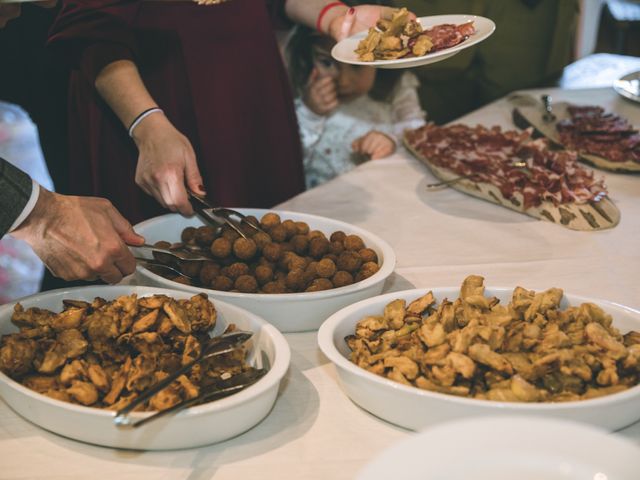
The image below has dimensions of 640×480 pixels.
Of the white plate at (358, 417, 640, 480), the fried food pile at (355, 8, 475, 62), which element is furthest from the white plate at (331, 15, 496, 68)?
the white plate at (358, 417, 640, 480)

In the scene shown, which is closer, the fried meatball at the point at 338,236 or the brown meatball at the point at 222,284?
the brown meatball at the point at 222,284

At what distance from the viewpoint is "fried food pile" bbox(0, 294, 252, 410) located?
88cm

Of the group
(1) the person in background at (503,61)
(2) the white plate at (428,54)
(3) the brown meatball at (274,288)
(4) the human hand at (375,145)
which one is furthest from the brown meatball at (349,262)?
(1) the person in background at (503,61)

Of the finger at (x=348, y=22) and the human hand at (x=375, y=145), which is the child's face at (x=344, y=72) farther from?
the finger at (x=348, y=22)

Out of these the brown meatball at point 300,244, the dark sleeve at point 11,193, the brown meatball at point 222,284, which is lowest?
the brown meatball at point 222,284

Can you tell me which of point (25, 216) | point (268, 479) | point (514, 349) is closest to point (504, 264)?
point (514, 349)

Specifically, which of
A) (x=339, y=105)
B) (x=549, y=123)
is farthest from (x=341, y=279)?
(x=339, y=105)

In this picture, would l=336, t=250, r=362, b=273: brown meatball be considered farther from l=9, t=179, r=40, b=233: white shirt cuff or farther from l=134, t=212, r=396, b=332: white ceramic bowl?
l=9, t=179, r=40, b=233: white shirt cuff

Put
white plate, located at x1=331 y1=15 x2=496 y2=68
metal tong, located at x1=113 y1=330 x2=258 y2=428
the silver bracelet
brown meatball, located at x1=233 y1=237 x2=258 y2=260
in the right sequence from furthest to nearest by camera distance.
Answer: the silver bracelet → white plate, located at x1=331 y1=15 x2=496 y2=68 → brown meatball, located at x1=233 y1=237 x2=258 y2=260 → metal tong, located at x1=113 y1=330 x2=258 y2=428

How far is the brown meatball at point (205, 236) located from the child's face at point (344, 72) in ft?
3.56

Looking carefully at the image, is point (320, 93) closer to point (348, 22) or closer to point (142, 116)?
point (348, 22)

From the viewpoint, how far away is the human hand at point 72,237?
→ 103 centimetres

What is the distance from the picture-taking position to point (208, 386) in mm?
900

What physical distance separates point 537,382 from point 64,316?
0.60m
